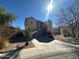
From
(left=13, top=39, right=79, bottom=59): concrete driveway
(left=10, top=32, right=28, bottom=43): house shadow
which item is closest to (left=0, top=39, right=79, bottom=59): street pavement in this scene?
(left=13, top=39, right=79, bottom=59): concrete driveway

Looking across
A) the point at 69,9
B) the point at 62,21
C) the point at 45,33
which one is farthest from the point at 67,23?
the point at 45,33

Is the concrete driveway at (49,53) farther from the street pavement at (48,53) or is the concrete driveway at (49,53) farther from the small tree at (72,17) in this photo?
the small tree at (72,17)

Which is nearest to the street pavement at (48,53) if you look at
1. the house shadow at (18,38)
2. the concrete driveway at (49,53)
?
the concrete driveway at (49,53)

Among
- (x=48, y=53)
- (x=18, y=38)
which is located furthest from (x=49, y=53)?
(x=18, y=38)

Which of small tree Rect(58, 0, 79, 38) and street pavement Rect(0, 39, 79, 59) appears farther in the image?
small tree Rect(58, 0, 79, 38)

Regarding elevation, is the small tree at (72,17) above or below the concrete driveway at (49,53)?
above

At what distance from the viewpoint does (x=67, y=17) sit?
115 feet

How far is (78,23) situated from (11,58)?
26165mm

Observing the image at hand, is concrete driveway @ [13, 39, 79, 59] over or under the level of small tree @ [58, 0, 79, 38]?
under

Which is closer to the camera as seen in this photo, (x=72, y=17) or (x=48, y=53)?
(x=48, y=53)

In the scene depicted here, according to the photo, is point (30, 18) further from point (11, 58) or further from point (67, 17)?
point (11, 58)

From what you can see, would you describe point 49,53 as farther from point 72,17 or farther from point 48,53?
point 72,17

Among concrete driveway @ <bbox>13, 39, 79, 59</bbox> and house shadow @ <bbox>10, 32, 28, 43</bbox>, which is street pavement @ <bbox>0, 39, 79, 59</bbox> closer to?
concrete driveway @ <bbox>13, 39, 79, 59</bbox>

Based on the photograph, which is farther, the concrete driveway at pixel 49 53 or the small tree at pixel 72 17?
the small tree at pixel 72 17
